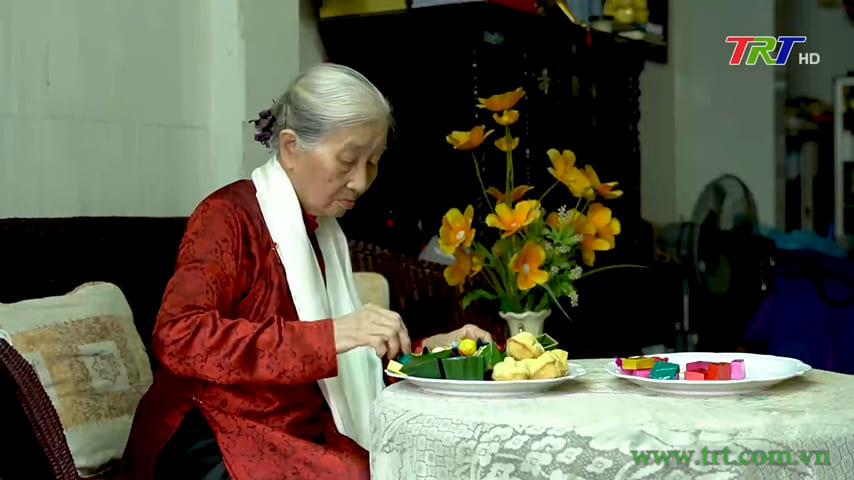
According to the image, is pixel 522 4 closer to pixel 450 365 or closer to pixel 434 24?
pixel 434 24

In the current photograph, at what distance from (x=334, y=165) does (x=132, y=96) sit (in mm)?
1178

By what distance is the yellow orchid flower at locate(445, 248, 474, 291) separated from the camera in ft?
9.06

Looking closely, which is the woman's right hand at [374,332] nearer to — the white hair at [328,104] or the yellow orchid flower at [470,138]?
the white hair at [328,104]

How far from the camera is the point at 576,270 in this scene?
2650 millimetres

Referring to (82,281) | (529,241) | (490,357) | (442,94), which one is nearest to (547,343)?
(490,357)

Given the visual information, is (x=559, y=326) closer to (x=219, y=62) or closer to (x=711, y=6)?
(x=219, y=62)

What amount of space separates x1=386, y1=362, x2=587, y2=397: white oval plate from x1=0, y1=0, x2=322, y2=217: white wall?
150 cm

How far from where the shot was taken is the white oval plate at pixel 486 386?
5.95 ft

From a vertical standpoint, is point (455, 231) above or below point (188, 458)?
above

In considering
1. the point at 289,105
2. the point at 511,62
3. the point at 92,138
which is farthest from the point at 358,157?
the point at 511,62

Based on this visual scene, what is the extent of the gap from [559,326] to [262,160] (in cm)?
130

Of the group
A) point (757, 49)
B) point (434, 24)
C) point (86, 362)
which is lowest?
point (86, 362)

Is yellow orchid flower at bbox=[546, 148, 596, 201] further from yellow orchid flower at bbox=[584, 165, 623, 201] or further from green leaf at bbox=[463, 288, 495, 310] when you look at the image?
green leaf at bbox=[463, 288, 495, 310]

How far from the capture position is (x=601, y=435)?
157 centimetres
